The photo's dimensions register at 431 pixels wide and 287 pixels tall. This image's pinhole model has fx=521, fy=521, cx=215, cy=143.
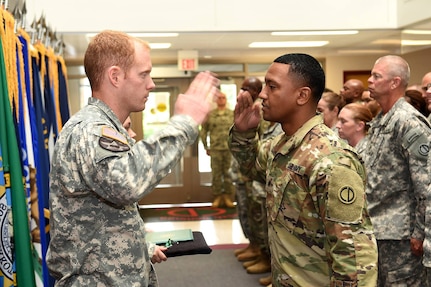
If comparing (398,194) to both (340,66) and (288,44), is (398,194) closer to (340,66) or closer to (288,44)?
(288,44)

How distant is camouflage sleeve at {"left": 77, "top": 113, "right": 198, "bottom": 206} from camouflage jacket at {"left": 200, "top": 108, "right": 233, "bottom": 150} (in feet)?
20.8

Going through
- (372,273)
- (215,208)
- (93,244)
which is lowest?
(215,208)

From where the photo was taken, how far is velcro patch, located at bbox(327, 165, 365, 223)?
1.64 m

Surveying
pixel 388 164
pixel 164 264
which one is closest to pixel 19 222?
pixel 388 164

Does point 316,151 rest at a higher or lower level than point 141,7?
lower

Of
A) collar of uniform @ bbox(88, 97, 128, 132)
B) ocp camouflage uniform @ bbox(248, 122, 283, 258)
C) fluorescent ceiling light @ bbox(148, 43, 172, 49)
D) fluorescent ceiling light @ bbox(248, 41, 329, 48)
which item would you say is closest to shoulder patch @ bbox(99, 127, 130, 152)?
collar of uniform @ bbox(88, 97, 128, 132)

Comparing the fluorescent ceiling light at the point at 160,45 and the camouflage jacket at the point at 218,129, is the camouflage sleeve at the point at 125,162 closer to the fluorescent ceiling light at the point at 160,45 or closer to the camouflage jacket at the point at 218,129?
the fluorescent ceiling light at the point at 160,45

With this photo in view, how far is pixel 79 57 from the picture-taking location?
715 centimetres

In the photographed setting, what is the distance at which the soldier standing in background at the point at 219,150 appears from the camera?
7.83 metres

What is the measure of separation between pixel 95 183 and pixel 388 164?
2.04 meters

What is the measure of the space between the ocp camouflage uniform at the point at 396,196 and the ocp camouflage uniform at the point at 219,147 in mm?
4850

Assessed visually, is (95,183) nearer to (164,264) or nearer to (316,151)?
(316,151)

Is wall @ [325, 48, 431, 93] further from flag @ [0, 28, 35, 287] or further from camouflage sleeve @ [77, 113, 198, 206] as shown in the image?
camouflage sleeve @ [77, 113, 198, 206]

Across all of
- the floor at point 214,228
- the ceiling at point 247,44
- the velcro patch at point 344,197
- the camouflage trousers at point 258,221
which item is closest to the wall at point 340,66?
the ceiling at point 247,44
